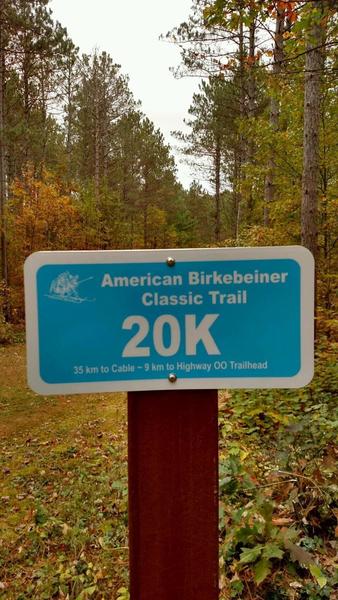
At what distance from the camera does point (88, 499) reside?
3561mm

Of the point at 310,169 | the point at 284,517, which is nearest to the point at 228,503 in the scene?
the point at 284,517

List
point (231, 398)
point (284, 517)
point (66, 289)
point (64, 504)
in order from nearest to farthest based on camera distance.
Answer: point (66, 289) → point (284, 517) → point (64, 504) → point (231, 398)

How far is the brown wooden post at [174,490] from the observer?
97 cm

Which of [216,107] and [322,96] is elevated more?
[216,107]

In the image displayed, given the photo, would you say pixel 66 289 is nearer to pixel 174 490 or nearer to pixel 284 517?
pixel 174 490

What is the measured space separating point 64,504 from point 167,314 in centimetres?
327

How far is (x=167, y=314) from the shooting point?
939 mm

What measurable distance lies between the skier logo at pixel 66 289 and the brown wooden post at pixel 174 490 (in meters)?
0.28

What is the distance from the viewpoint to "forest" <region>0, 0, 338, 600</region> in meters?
2.23

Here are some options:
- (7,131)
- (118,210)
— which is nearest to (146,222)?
(118,210)

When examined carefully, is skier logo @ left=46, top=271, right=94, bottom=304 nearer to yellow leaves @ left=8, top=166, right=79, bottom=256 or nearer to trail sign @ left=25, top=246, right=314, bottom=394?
trail sign @ left=25, top=246, right=314, bottom=394

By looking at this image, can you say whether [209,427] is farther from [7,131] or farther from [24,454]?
[7,131]

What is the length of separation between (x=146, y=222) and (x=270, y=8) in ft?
75.4

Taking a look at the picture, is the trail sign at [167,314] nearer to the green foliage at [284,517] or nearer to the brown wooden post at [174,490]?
the brown wooden post at [174,490]
